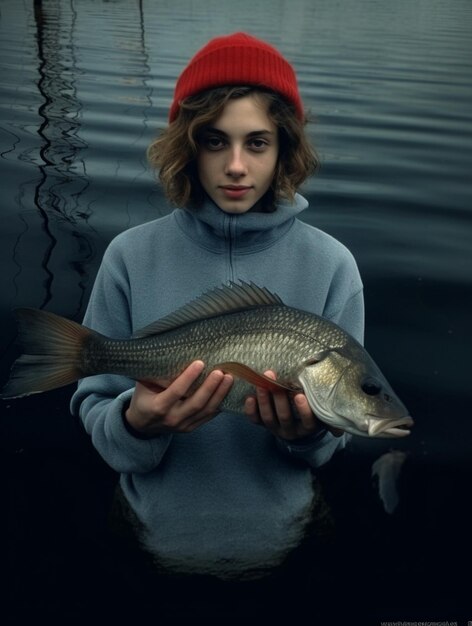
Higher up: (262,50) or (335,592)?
(262,50)

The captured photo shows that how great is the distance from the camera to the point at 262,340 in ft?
7.91

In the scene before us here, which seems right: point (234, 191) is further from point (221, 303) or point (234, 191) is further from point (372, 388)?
point (372, 388)

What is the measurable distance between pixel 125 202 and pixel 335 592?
5.23m

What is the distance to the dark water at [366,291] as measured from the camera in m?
3.23

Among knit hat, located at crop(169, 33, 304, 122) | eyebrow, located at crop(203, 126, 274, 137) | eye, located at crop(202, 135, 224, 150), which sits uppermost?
knit hat, located at crop(169, 33, 304, 122)

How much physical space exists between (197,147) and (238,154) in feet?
0.76

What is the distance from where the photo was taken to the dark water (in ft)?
10.6

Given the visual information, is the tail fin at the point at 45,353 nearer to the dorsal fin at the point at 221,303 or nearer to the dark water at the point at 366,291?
the dorsal fin at the point at 221,303

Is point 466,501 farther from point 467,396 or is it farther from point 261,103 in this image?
point 261,103

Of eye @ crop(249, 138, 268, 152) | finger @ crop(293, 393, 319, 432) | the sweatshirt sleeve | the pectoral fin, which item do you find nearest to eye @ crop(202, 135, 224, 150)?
eye @ crop(249, 138, 268, 152)

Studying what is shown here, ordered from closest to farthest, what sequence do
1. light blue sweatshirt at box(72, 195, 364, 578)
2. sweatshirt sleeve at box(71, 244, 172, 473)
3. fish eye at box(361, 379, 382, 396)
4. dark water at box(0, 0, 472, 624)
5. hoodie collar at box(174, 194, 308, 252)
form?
fish eye at box(361, 379, 382, 396) < sweatshirt sleeve at box(71, 244, 172, 473) < light blue sweatshirt at box(72, 195, 364, 578) < hoodie collar at box(174, 194, 308, 252) < dark water at box(0, 0, 472, 624)

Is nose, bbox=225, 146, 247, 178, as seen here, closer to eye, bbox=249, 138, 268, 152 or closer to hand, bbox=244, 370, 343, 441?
eye, bbox=249, 138, 268, 152

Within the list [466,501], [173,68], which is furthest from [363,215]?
[173,68]

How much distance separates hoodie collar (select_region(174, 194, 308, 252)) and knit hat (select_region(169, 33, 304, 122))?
1.62 feet
